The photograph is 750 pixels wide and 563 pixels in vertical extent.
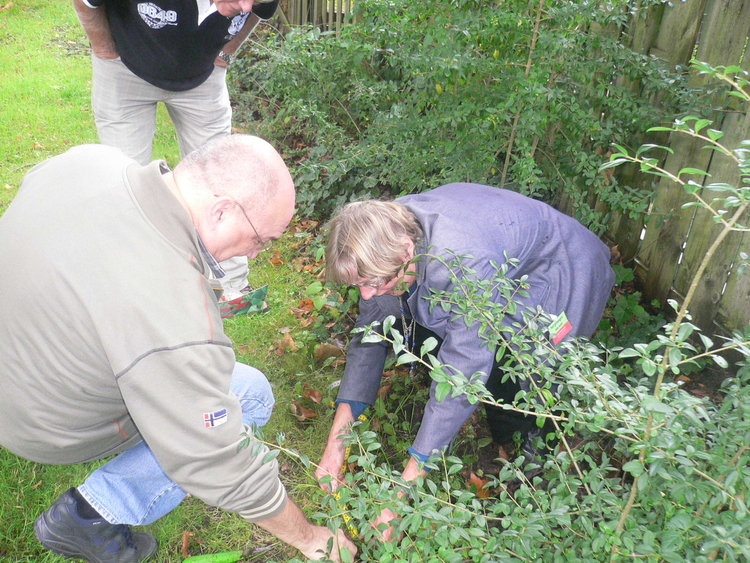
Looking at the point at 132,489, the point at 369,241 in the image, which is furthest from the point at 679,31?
the point at 132,489

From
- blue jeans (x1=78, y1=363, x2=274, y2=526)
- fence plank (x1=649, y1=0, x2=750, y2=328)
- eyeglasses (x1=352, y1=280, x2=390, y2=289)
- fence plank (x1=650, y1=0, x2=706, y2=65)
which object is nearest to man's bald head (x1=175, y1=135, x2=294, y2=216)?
eyeglasses (x1=352, y1=280, x2=390, y2=289)

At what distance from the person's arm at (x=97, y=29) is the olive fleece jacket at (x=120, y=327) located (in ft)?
4.53

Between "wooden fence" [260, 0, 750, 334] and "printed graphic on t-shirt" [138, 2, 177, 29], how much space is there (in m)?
2.16

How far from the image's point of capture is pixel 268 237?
74.9 inches

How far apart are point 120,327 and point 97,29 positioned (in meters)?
2.00

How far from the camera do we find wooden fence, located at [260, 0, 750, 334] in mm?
2527

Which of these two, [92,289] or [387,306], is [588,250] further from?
[92,289]

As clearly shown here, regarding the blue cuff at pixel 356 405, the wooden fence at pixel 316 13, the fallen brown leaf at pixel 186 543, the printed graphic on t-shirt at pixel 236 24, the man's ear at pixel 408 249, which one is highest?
the printed graphic on t-shirt at pixel 236 24

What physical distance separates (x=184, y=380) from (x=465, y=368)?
973 millimetres

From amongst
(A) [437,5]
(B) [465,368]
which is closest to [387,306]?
(B) [465,368]

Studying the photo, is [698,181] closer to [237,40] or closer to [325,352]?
[325,352]

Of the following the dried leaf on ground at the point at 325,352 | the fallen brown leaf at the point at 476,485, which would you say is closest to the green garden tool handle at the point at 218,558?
the fallen brown leaf at the point at 476,485

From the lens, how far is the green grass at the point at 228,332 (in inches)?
95.4

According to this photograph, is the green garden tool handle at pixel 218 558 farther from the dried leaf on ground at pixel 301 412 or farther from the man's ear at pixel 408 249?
the man's ear at pixel 408 249
